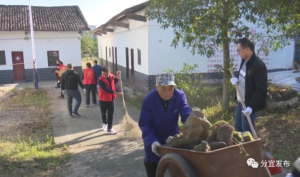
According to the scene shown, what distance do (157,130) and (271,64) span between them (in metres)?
Answer: 10.5

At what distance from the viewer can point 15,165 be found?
14.5 feet

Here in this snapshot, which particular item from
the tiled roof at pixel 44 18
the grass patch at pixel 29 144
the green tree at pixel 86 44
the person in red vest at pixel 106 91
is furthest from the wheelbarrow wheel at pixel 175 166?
the green tree at pixel 86 44

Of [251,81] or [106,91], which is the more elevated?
[251,81]

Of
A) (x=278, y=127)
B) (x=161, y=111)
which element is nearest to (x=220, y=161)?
(x=161, y=111)

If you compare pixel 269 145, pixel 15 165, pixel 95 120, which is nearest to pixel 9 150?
pixel 15 165

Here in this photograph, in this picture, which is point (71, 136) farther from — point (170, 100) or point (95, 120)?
point (170, 100)

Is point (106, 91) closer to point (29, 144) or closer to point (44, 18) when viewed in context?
point (29, 144)

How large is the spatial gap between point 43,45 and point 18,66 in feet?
6.70

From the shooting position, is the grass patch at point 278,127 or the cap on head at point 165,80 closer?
the cap on head at point 165,80

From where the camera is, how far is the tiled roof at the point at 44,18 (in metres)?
16.2

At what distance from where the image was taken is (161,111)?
2688mm

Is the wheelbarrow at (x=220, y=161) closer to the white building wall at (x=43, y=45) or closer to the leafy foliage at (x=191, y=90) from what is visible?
the leafy foliage at (x=191, y=90)

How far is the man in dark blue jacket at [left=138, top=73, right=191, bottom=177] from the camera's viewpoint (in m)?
2.64

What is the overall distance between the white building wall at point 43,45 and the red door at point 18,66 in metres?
0.21
